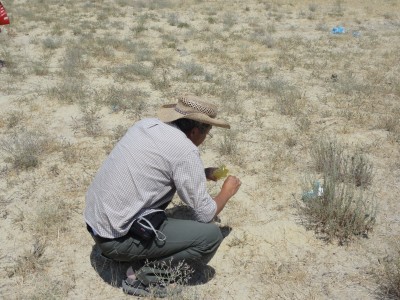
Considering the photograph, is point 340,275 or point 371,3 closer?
point 340,275

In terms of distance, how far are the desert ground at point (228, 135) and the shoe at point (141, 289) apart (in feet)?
0.38

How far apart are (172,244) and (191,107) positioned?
2.86 ft

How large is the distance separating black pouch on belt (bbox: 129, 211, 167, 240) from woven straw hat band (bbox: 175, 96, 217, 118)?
672 mm

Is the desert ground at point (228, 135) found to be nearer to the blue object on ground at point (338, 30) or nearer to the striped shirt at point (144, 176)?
the blue object on ground at point (338, 30)

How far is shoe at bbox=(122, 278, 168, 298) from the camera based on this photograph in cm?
264

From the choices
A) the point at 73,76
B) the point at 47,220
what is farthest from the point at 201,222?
the point at 73,76

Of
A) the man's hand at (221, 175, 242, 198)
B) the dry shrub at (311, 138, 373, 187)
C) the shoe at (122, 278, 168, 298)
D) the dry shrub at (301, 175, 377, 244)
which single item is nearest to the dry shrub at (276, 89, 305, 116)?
the dry shrub at (311, 138, 373, 187)

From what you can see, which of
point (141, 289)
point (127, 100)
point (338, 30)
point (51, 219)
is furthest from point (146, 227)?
point (338, 30)

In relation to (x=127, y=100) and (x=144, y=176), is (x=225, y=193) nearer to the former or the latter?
(x=144, y=176)

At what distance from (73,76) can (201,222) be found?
17.4ft

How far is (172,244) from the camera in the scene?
258cm

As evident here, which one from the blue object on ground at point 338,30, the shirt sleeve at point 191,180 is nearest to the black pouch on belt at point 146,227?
the shirt sleeve at point 191,180

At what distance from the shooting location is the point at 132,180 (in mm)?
2416

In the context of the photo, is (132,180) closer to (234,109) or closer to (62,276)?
(62,276)
